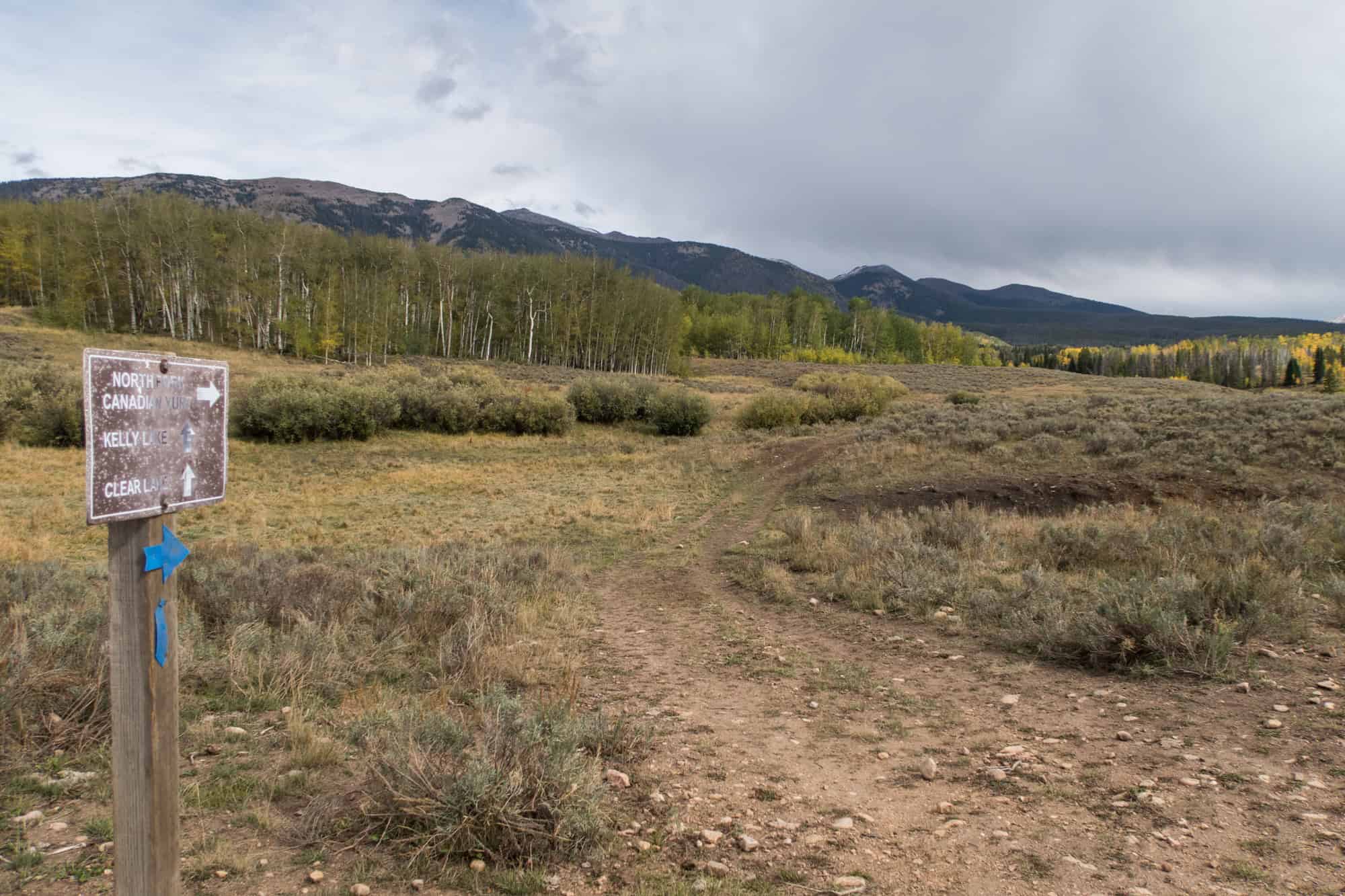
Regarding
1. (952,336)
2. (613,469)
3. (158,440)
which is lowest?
(613,469)

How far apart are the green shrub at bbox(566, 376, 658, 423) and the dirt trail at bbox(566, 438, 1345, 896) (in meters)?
31.4

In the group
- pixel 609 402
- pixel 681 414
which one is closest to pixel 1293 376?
pixel 681 414

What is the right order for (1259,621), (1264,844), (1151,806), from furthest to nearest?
1. (1259,621)
2. (1151,806)
3. (1264,844)

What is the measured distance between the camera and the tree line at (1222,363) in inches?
3996

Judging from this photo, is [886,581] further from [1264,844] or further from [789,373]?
[789,373]

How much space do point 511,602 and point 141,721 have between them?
609cm

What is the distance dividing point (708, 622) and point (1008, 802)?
4.85m

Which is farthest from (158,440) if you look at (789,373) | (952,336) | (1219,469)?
(952,336)

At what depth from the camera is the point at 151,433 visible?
95.0 inches

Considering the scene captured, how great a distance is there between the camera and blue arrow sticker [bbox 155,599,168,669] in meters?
2.39

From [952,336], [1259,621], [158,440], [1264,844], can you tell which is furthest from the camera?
[952,336]

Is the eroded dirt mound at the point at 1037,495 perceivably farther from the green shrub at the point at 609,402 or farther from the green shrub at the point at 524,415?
the green shrub at the point at 609,402

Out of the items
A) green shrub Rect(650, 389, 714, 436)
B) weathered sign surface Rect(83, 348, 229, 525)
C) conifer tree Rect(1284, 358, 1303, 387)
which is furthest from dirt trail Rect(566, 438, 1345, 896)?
conifer tree Rect(1284, 358, 1303, 387)

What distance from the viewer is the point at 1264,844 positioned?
349 centimetres
